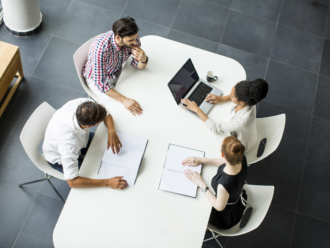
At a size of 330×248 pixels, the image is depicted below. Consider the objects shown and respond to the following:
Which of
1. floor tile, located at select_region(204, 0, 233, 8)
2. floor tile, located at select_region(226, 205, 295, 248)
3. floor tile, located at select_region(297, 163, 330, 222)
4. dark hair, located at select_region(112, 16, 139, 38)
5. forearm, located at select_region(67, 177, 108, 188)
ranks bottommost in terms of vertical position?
floor tile, located at select_region(226, 205, 295, 248)

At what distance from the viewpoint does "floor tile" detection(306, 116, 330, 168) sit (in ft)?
10.3

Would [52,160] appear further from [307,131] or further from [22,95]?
[307,131]

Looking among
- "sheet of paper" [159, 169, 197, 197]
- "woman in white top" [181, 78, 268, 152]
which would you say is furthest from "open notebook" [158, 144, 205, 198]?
"woman in white top" [181, 78, 268, 152]

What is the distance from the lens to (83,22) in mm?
3520

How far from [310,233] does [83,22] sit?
3.42 m

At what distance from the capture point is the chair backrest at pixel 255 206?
192cm

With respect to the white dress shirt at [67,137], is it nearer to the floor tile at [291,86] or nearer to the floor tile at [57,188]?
the floor tile at [57,188]

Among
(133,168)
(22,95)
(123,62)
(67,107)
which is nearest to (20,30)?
(22,95)

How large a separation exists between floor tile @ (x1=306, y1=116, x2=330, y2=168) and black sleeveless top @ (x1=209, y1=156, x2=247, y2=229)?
136cm

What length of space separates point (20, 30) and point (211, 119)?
2.49m

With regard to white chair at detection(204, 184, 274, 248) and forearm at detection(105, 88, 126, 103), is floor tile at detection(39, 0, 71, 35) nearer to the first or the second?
forearm at detection(105, 88, 126, 103)

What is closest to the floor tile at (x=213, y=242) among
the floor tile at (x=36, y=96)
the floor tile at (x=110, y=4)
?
the floor tile at (x=36, y=96)

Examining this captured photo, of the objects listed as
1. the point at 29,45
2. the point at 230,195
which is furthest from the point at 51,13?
the point at 230,195

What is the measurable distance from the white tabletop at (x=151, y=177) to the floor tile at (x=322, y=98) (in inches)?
60.0
